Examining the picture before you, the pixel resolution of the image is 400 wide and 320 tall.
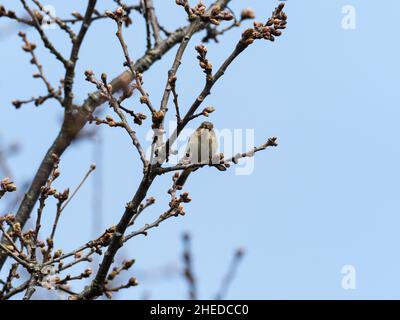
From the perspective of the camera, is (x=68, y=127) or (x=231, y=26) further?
(x=231, y=26)

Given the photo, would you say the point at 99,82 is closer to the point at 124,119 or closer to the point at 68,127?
the point at 124,119

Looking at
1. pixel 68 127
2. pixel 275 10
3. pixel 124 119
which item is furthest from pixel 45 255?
pixel 275 10

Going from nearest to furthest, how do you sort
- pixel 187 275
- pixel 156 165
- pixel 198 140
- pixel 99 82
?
1. pixel 187 275
2. pixel 156 165
3. pixel 99 82
4. pixel 198 140

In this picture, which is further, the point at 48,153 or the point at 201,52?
the point at 48,153

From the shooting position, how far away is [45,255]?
4.69 meters

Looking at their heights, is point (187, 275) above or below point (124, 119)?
below

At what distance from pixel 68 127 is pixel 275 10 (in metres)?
2.30

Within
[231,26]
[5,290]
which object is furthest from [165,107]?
[231,26]

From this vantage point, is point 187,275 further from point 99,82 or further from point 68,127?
point 68,127

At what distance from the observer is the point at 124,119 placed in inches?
172

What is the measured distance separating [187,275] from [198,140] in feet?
12.4

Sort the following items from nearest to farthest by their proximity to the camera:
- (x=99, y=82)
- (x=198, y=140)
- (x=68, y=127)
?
1. (x=99, y=82)
2. (x=68, y=127)
3. (x=198, y=140)
